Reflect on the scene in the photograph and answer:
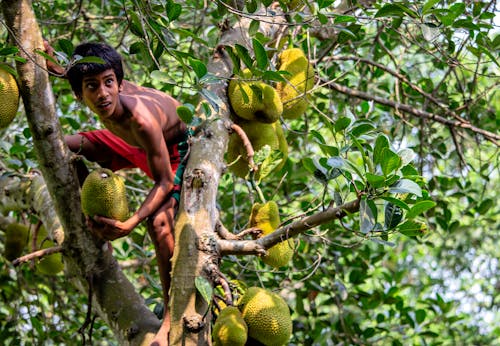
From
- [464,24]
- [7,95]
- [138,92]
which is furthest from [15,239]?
[464,24]

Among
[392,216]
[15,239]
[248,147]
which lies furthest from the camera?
[15,239]

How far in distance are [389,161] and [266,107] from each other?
0.71 meters

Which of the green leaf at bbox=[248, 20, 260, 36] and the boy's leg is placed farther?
the green leaf at bbox=[248, 20, 260, 36]

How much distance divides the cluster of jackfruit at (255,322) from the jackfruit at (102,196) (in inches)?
15.0

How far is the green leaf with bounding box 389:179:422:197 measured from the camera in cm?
127

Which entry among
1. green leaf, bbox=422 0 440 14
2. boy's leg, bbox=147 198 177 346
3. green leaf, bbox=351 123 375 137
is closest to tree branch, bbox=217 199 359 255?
boy's leg, bbox=147 198 177 346

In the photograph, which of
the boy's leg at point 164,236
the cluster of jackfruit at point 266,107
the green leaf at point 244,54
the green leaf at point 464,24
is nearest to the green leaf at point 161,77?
the green leaf at point 244,54

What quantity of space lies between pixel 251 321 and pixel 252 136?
2.17ft

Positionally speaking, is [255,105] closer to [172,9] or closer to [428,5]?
[172,9]

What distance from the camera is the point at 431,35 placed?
1.81m

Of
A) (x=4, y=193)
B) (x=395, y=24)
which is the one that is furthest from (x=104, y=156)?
(x=395, y=24)

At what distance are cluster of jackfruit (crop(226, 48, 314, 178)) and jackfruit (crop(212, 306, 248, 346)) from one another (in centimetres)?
42

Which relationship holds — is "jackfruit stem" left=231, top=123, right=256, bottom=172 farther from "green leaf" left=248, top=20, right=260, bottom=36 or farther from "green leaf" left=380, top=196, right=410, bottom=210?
"green leaf" left=380, top=196, right=410, bottom=210

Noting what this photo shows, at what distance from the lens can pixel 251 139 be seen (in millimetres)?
2104
